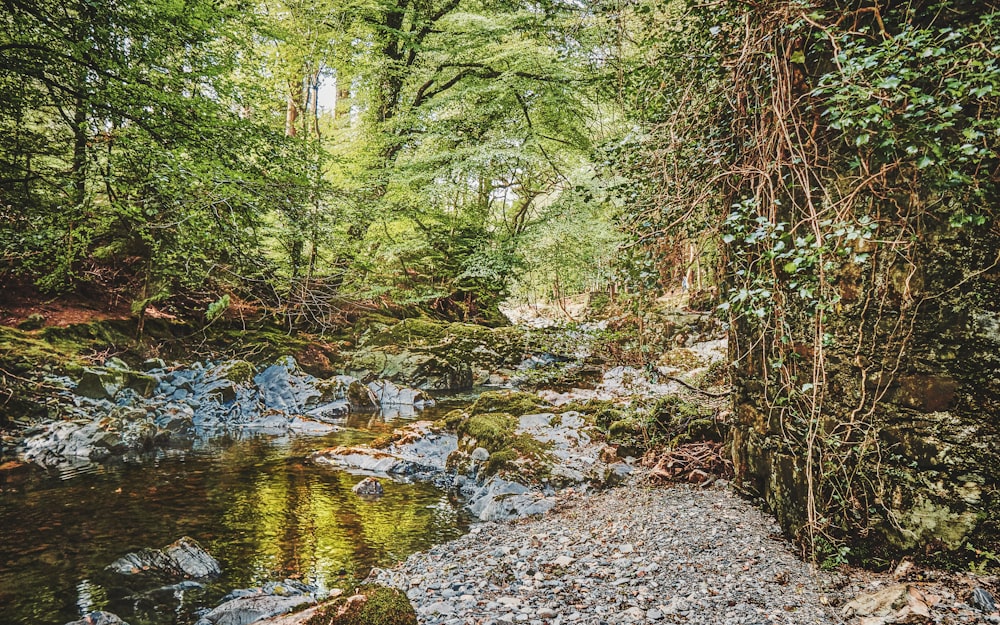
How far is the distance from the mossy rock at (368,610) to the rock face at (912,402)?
255 centimetres

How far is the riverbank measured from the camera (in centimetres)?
284

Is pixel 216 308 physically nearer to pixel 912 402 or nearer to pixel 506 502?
Answer: pixel 506 502

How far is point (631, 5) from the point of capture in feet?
16.2

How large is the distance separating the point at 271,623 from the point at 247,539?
7.25 ft

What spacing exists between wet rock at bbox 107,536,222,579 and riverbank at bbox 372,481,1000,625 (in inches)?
63.1

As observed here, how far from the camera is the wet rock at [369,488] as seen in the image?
680cm

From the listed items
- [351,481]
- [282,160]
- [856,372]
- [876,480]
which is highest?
[282,160]

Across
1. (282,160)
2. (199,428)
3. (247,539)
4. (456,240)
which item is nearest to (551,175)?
(456,240)

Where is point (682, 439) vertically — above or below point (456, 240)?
below

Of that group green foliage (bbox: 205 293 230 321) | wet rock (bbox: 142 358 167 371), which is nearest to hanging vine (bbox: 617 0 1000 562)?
wet rock (bbox: 142 358 167 371)

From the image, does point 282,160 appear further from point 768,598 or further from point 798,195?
point 768,598

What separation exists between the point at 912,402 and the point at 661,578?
190 centimetres

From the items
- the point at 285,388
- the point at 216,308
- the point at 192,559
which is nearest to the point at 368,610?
the point at 192,559

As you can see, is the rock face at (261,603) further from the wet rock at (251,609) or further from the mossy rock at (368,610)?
the mossy rock at (368,610)
